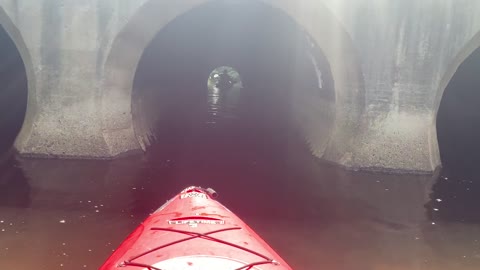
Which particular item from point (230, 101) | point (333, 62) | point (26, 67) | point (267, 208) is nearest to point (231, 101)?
point (230, 101)

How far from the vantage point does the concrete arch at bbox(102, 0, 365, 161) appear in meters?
7.54

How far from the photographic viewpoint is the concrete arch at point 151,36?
7.54 m

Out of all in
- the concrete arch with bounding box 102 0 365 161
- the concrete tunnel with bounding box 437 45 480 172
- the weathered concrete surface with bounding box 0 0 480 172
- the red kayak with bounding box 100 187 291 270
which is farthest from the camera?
the concrete tunnel with bounding box 437 45 480 172

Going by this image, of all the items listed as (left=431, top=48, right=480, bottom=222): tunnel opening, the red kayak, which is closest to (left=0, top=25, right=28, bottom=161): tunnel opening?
the red kayak

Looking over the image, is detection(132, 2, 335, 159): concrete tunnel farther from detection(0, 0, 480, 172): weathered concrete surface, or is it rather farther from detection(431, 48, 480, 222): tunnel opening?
detection(431, 48, 480, 222): tunnel opening

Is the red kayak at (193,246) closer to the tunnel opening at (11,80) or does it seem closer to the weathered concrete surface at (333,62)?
the weathered concrete surface at (333,62)

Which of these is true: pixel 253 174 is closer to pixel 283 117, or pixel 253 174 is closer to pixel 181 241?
pixel 181 241

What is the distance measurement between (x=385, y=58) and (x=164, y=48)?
20.6 ft

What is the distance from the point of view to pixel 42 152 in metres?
7.67

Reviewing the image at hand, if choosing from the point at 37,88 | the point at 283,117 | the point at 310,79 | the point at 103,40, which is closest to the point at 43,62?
the point at 37,88

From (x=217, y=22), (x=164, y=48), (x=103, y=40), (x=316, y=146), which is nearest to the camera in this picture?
(x=103, y=40)

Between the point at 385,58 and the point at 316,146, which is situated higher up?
the point at 385,58

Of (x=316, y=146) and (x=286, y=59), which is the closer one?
(x=316, y=146)

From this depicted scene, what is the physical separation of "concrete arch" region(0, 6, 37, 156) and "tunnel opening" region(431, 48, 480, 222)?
675 centimetres
